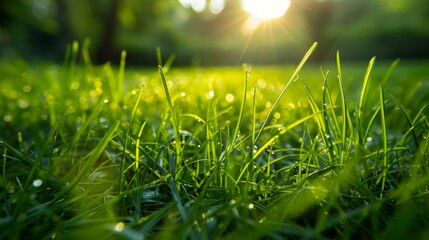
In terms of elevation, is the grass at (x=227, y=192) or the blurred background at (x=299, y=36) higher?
the blurred background at (x=299, y=36)

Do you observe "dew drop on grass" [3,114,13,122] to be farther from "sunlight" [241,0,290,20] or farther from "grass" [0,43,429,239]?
"sunlight" [241,0,290,20]

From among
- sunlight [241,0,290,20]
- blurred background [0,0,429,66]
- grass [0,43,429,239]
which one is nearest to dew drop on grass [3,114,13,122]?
grass [0,43,429,239]

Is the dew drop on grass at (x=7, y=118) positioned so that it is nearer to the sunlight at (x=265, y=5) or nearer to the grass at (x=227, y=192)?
the grass at (x=227, y=192)

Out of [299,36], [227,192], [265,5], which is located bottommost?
[227,192]

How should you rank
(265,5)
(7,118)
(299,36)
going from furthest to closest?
(299,36) < (265,5) < (7,118)

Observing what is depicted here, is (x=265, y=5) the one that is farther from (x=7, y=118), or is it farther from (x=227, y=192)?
(x=227, y=192)

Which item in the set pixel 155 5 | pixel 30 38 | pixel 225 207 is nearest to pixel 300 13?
pixel 155 5

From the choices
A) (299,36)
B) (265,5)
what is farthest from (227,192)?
(299,36)

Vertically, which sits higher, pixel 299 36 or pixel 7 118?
pixel 299 36

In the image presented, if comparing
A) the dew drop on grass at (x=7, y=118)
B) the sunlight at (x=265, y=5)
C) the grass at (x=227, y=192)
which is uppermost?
Answer: the sunlight at (x=265, y=5)

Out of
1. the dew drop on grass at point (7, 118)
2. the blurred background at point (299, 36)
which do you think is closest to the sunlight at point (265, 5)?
the dew drop on grass at point (7, 118)

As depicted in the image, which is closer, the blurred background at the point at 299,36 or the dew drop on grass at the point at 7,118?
the dew drop on grass at the point at 7,118
